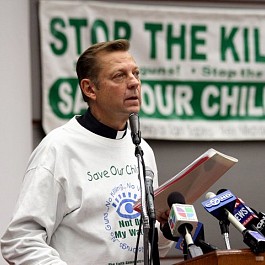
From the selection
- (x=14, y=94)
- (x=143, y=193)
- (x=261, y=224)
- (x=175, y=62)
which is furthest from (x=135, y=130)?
(x=175, y=62)

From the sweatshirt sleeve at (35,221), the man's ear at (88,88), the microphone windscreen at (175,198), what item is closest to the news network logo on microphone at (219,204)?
the microphone windscreen at (175,198)

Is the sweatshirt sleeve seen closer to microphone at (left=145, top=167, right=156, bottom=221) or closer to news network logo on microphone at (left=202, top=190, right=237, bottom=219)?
microphone at (left=145, top=167, right=156, bottom=221)

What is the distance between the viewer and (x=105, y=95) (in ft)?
12.4

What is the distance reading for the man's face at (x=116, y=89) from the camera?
375cm

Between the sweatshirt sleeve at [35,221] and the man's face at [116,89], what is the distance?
16.9 inches

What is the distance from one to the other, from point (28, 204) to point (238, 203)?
860mm

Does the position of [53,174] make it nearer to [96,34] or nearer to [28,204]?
[28,204]

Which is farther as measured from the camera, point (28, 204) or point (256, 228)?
point (28, 204)

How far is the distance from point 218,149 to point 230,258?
10.3 feet

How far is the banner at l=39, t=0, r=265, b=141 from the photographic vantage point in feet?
18.6

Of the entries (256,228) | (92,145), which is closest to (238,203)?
(256,228)

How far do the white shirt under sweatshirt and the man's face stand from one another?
0.14 meters

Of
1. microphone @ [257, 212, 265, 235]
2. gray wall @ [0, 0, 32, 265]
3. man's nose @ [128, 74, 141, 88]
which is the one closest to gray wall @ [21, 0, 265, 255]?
gray wall @ [0, 0, 32, 265]

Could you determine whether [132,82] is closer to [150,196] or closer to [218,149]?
[150,196]
